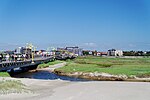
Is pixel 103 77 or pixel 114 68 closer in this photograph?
pixel 103 77

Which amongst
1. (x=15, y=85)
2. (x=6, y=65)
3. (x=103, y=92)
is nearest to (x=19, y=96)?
(x=15, y=85)

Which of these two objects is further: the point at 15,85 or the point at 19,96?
the point at 15,85

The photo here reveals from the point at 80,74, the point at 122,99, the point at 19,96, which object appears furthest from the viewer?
the point at 80,74

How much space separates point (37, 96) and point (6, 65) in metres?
26.7

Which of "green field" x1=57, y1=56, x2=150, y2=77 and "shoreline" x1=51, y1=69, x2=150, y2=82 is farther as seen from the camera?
"green field" x1=57, y1=56, x2=150, y2=77

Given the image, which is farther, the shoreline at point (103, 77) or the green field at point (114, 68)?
the green field at point (114, 68)

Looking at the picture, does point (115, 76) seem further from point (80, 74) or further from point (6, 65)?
point (6, 65)

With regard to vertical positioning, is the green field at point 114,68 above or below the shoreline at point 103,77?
above

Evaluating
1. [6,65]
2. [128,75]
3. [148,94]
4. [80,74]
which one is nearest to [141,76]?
[128,75]

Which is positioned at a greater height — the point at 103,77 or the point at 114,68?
the point at 114,68

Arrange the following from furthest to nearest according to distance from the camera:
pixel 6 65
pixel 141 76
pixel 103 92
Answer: pixel 141 76 → pixel 6 65 → pixel 103 92

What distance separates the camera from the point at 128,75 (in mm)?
58625

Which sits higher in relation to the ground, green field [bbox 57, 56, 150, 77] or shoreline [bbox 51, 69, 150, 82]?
green field [bbox 57, 56, 150, 77]

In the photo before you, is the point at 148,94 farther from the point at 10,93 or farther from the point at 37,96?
the point at 10,93
